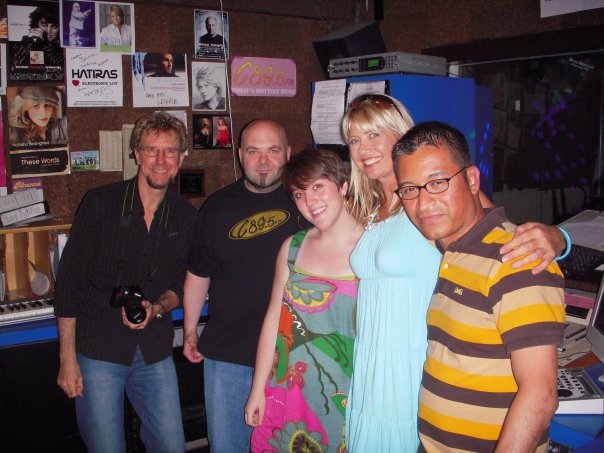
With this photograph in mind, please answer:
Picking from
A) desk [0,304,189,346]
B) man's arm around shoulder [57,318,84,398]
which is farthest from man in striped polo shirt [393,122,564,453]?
desk [0,304,189,346]

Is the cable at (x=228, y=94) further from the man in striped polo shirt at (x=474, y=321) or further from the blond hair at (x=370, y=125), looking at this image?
the man in striped polo shirt at (x=474, y=321)

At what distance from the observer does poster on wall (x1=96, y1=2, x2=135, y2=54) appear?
256 centimetres

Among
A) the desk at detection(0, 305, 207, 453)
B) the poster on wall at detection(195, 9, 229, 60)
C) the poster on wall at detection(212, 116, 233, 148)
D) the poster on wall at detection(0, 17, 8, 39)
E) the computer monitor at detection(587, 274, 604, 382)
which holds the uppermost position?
the poster on wall at detection(195, 9, 229, 60)

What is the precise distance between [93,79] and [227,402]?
5.26ft

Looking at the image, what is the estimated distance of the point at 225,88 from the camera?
2.93m

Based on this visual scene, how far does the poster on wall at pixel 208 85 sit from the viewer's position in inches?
112

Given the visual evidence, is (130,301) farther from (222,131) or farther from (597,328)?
(597,328)

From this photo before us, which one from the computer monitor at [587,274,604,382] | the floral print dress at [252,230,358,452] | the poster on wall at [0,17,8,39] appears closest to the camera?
the floral print dress at [252,230,358,452]

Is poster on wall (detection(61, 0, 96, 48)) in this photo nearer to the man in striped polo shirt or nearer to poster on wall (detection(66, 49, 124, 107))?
poster on wall (detection(66, 49, 124, 107))

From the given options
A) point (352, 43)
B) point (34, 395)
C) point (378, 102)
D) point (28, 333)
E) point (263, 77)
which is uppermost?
point (352, 43)

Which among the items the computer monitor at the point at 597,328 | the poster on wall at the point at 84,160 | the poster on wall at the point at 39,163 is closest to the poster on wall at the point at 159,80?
the poster on wall at the point at 84,160

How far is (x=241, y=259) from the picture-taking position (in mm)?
1991

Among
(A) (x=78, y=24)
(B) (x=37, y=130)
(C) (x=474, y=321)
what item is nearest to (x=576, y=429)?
(C) (x=474, y=321)

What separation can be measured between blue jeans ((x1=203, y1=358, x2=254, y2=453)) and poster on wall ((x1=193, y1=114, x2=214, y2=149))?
1253 mm
